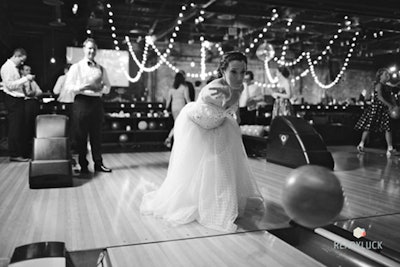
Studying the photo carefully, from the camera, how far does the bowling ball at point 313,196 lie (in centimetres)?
135

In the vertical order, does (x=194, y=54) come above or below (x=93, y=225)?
above

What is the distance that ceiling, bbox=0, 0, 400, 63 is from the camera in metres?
8.79

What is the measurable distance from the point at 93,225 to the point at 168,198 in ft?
2.21

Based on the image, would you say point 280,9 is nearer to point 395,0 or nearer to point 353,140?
point 353,140

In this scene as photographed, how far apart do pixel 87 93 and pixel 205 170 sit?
2.59m

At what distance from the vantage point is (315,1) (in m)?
4.68

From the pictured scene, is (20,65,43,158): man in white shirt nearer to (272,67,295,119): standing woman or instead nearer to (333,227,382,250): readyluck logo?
(272,67,295,119): standing woman

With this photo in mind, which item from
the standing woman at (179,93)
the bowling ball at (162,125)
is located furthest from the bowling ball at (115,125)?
the standing woman at (179,93)

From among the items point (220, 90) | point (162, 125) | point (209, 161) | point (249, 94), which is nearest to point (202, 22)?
point (162, 125)

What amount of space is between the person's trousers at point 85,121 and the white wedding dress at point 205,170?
209cm

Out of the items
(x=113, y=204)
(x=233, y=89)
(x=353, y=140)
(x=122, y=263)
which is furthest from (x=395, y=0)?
(x=353, y=140)

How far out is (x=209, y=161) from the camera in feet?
10.0

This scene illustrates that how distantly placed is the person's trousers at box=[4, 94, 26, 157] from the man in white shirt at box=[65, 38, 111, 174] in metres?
1.73

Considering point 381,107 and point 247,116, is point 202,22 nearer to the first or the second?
point 247,116
